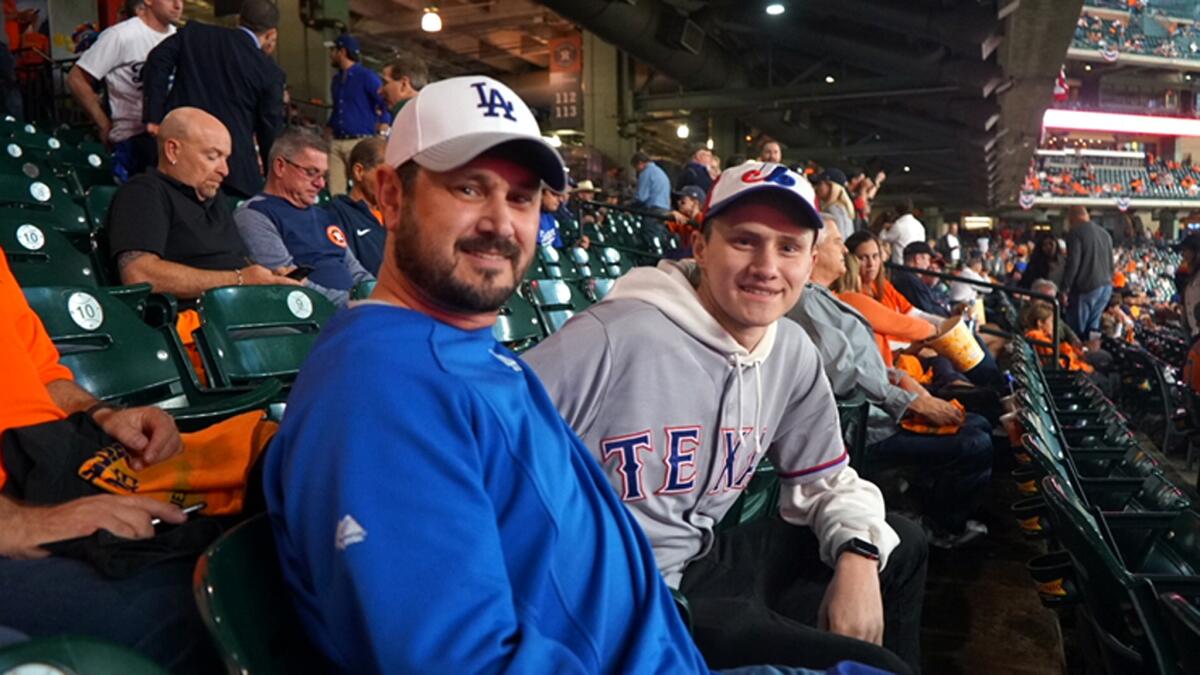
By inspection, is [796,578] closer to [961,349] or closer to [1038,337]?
[961,349]

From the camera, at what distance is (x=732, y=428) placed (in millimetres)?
1917

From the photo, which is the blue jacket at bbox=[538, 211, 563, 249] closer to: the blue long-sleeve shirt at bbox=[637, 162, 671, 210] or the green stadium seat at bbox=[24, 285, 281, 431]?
the blue long-sleeve shirt at bbox=[637, 162, 671, 210]

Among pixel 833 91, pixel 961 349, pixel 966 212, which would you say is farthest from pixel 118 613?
pixel 966 212

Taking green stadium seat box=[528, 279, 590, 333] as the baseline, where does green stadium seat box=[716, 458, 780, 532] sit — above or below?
below

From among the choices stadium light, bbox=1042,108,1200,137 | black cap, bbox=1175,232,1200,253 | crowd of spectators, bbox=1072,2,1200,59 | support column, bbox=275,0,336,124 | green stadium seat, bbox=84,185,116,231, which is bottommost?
black cap, bbox=1175,232,1200,253

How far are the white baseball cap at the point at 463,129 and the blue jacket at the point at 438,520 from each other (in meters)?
0.22

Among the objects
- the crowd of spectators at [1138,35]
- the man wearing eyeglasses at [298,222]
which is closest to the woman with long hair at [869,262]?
the man wearing eyeglasses at [298,222]

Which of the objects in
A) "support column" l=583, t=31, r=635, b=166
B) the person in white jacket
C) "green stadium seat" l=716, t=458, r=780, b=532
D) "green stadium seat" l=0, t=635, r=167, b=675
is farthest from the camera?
"support column" l=583, t=31, r=635, b=166

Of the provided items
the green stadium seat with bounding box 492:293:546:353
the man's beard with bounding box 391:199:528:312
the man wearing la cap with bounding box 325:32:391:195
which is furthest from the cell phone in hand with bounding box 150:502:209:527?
the man wearing la cap with bounding box 325:32:391:195

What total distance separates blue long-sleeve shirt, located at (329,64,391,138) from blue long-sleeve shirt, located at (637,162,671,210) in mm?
4342

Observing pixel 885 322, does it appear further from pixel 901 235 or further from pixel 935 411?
pixel 901 235

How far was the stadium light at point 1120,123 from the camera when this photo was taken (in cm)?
3747

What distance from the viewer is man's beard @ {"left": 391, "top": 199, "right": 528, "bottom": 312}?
1.14 meters

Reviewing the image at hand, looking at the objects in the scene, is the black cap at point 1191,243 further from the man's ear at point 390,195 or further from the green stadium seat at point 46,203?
the man's ear at point 390,195
